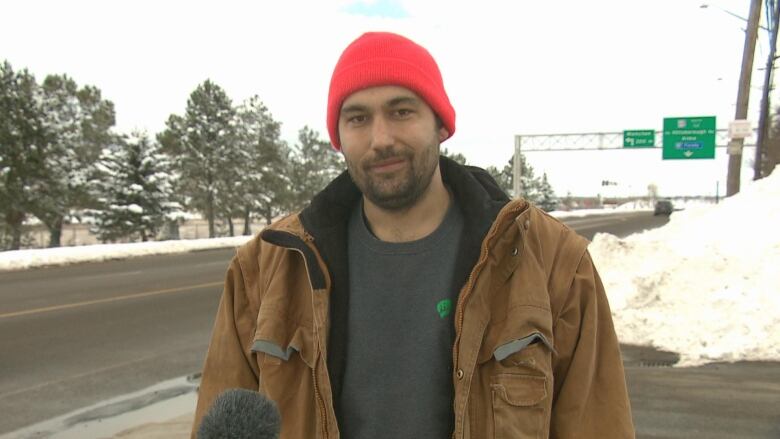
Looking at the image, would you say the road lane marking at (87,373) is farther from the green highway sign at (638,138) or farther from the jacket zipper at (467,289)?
the green highway sign at (638,138)

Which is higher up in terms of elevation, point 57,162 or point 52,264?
point 57,162

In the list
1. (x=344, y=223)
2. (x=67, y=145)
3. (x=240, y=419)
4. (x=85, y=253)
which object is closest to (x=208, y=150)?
(x=67, y=145)

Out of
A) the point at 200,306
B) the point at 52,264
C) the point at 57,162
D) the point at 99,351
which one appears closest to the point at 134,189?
the point at 57,162

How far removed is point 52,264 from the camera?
659 inches

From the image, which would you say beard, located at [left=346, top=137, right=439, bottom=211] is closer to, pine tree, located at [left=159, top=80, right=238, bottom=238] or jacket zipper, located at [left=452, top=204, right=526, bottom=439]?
jacket zipper, located at [left=452, top=204, right=526, bottom=439]

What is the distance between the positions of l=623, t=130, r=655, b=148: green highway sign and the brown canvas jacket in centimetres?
4278

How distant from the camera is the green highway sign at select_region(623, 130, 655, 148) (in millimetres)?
40781

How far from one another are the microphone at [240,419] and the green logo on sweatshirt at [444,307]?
789 mm

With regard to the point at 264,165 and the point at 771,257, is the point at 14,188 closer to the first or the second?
the point at 264,165

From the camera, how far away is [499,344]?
167 cm

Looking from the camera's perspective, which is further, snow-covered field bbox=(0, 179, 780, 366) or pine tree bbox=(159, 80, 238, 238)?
pine tree bbox=(159, 80, 238, 238)

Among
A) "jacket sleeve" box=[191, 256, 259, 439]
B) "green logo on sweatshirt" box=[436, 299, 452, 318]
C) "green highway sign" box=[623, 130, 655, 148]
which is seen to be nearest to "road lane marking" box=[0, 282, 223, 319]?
"jacket sleeve" box=[191, 256, 259, 439]

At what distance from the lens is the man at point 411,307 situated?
5.51 ft

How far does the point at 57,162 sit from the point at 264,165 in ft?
49.2
